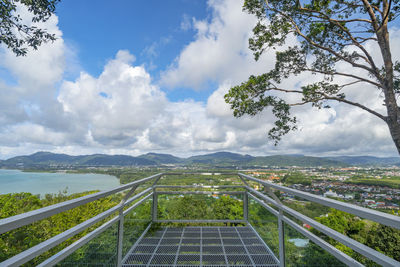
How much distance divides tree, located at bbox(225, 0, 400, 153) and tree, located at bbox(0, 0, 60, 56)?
5.96m

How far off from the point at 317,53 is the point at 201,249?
844 cm

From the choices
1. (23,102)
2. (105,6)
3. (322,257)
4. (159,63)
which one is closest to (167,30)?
(159,63)

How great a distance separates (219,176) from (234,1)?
7795 mm

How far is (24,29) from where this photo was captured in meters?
5.59

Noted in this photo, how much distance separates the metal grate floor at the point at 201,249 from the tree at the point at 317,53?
16.6 feet

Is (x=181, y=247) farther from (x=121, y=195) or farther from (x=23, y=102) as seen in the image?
(x=23, y=102)

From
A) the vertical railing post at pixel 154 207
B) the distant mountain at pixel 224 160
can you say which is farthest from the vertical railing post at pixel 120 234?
the distant mountain at pixel 224 160

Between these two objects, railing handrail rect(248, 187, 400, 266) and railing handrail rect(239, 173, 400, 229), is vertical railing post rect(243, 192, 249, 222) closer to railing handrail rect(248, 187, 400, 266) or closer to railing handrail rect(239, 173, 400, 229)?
railing handrail rect(248, 187, 400, 266)

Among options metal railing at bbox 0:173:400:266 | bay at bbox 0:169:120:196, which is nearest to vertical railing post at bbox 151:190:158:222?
metal railing at bbox 0:173:400:266

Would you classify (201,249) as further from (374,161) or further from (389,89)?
(374,161)

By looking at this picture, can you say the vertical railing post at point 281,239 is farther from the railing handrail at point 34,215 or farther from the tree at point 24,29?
the tree at point 24,29

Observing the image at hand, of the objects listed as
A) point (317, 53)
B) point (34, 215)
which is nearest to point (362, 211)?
point (34, 215)

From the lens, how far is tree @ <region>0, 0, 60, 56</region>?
17.4ft

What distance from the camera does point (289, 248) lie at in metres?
1.98
